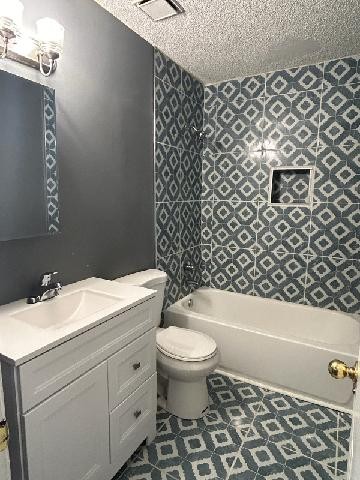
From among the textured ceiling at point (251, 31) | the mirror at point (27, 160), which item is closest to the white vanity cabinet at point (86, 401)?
the mirror at point (27, 160)

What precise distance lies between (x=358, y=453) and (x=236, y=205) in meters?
2.40

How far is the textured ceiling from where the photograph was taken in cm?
171

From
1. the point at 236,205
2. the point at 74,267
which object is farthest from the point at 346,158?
the point at 74,267

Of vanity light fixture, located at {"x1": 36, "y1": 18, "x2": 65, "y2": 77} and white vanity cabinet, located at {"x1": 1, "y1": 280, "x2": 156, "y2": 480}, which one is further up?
vanity light fixture, located at {"x1": 36, "y1": 18, "x2": 65, "y2": 77}

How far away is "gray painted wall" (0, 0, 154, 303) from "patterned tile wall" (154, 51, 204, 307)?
0.12 m

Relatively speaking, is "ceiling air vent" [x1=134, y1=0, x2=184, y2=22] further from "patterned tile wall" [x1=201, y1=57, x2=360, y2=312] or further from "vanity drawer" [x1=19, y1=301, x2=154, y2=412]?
"vanity drawer" [x1=19, y1=301, x2=154, y2=412]

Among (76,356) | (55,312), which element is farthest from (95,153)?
(76,356)

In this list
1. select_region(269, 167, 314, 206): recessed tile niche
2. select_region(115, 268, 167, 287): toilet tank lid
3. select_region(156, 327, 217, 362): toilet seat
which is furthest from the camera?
select_region(269, 167, 314, 206): recessed tile niche

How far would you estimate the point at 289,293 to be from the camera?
271cm

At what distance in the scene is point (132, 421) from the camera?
1484 mm

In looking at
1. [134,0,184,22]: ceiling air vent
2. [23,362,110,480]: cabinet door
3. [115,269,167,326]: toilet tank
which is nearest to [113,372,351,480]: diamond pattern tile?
[23,362,110,480]: cabinet door

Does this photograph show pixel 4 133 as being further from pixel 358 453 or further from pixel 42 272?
pixel 358 453

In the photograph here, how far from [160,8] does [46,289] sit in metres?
1.67

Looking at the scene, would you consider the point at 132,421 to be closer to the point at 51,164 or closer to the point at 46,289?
the point at 46,289
